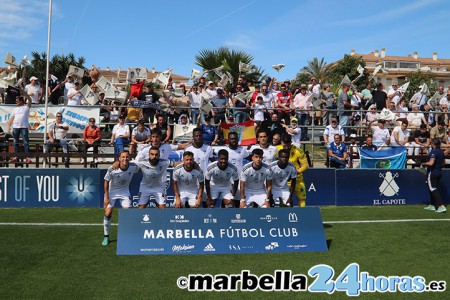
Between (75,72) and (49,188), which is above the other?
(75,72)

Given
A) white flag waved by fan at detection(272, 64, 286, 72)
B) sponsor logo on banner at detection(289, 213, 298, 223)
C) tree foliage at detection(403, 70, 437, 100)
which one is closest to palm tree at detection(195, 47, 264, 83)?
white flag waved by fan at detection(272, 64, 286, 72)

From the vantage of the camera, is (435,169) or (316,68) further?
(316,68)

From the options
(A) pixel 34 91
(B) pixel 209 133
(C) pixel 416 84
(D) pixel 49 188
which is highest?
(C) pixel 416 84

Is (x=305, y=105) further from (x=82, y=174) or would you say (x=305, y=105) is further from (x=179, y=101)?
(x=82, y=174)

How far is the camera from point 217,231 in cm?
920

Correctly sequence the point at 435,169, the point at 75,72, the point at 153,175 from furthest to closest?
the point at 75,72
the point at 435,169
the point at 153,175

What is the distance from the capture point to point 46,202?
14828 mm

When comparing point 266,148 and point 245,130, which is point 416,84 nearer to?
point 245,130

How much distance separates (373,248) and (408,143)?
10261 mm

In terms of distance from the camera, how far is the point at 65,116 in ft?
59.0

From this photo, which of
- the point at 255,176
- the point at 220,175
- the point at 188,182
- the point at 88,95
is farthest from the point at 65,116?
the point at 255,176

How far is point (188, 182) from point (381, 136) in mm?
10174

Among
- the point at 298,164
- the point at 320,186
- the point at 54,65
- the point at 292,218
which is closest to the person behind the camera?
the point at 292,218

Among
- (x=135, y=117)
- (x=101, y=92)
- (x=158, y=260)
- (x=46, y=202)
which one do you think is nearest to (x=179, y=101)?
(x=135, y=117)
